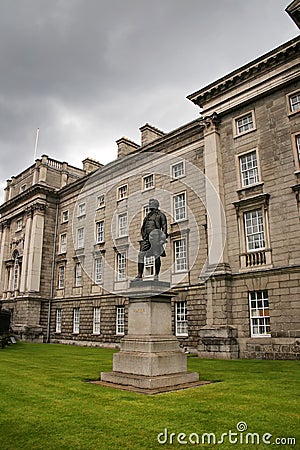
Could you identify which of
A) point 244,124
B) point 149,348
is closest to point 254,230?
point 244,124

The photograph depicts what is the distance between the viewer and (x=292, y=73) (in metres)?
19.4

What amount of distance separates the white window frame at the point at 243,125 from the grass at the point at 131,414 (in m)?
14.9

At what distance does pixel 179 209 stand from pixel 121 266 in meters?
7.64

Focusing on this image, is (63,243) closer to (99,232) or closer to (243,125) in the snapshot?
(99,232)

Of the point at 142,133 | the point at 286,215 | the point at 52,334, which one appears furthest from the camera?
the point at 52,334

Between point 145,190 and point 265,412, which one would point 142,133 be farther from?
point 265,412

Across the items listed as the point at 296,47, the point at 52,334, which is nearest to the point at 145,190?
the point at 296,47

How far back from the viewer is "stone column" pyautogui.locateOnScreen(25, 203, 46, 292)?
3600 cm

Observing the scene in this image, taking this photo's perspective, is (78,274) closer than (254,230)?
No

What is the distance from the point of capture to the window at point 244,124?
2159 centimetres

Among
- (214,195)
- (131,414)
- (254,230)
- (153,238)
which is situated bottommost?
(131,414)

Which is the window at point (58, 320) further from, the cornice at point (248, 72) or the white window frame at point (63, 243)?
the cornice at point (248, 72)

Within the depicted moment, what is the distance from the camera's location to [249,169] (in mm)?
21016

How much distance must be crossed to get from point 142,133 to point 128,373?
24.0 metres
